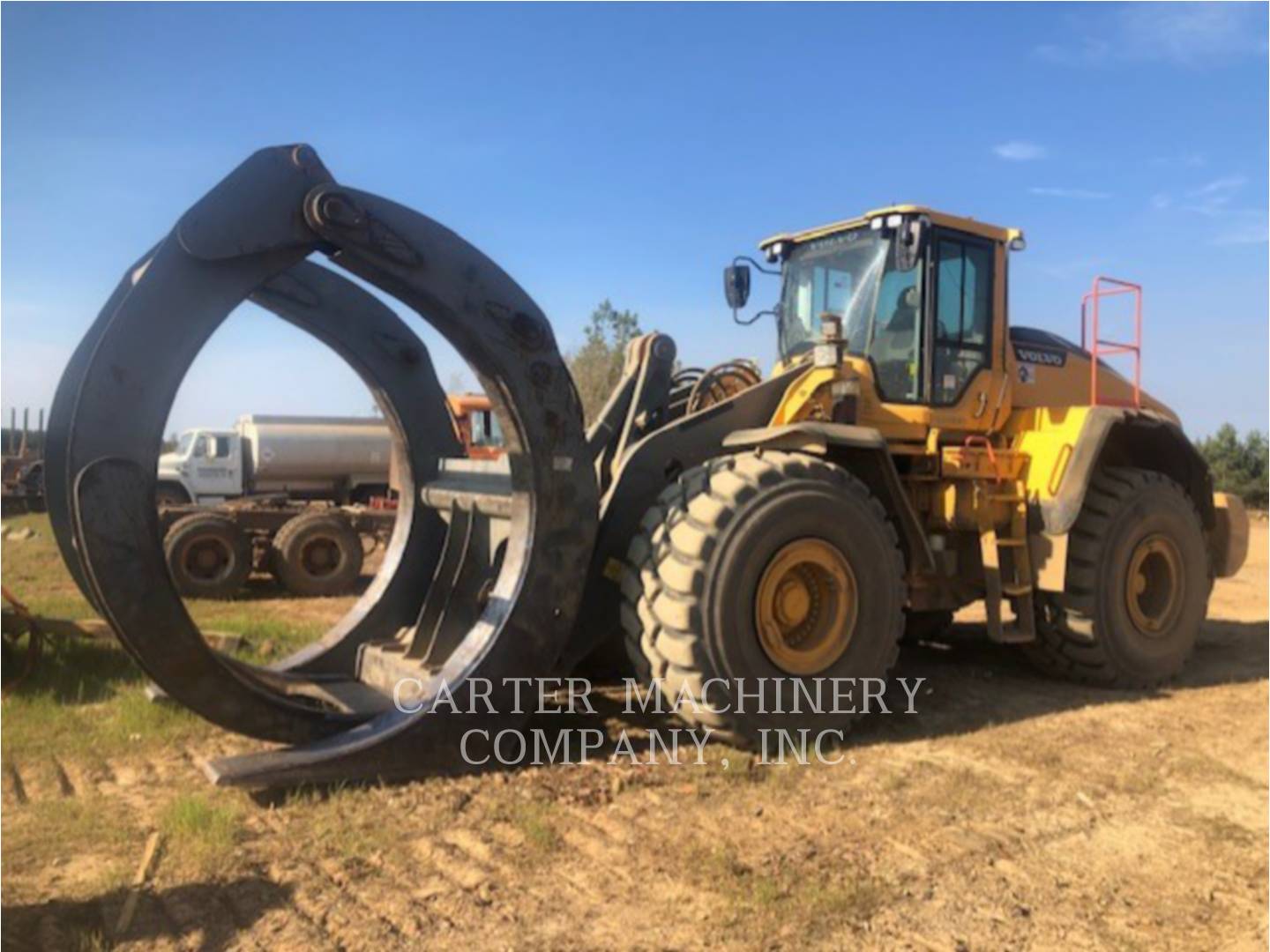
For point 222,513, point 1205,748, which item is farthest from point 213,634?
point 1205,748

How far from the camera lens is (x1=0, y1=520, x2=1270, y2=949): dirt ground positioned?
135 inches

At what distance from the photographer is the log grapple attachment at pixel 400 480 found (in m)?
4.05

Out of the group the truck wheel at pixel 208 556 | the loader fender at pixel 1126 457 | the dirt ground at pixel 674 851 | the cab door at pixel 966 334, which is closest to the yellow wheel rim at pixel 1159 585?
the loader fender at pixel 1126 457

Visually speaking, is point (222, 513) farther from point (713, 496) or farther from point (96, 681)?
point (713, 496)

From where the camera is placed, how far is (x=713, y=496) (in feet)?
17.0

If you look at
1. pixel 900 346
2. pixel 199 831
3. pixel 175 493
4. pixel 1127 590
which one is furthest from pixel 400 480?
pixel 175 493

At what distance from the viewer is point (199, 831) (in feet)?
13.2

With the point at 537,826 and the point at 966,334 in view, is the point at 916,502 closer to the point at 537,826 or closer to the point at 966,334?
the point at 966,334

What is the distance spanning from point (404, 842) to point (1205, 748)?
4.39 metres

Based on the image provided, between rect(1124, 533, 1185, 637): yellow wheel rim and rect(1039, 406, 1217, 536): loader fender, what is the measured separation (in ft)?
2.30

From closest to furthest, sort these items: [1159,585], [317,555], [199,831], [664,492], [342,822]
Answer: [199,831] → [342,822] → [664,492] → [1159,585] → [317,555]

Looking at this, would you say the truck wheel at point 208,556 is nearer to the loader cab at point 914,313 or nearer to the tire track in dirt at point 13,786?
the tire track in dirt at point 13,786

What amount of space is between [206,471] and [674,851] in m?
14.5

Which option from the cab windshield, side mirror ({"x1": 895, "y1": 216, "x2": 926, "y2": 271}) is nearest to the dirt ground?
the cab windshield
